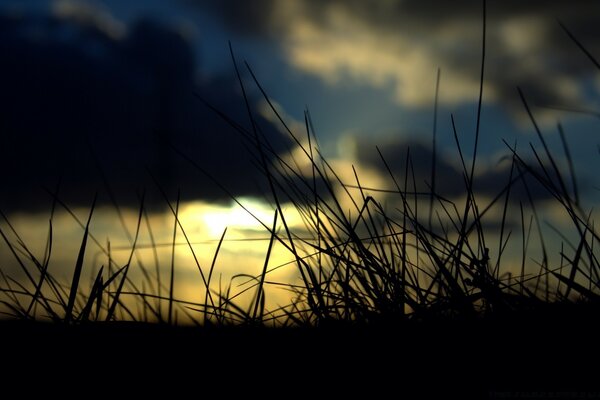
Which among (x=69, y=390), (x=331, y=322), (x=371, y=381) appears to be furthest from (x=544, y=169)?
(x=69, y=390)

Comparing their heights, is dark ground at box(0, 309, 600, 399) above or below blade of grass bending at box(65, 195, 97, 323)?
below

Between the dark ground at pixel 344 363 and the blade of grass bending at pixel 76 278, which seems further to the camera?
the blade of grass bending at pixel 76 278

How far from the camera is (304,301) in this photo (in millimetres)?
1865

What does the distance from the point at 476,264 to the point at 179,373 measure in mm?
734

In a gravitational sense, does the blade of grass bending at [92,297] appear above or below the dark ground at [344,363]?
above

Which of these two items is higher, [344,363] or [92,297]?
[92,297]

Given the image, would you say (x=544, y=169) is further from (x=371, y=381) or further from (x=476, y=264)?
(x=371, y=381)

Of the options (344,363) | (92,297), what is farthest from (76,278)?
(344,363)

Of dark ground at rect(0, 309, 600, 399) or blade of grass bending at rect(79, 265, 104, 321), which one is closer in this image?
dark ground at rect(0, 309, 600, 399)

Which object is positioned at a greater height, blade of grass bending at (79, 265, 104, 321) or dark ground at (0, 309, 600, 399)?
blade of grass bending at (79, 265, 104, 321)

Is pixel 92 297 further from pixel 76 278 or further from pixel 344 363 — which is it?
pixel 344 363

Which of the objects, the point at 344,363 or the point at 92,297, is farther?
the point at 92,297

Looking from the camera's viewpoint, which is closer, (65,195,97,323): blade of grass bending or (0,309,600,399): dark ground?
(0,309,600,399): dark ground

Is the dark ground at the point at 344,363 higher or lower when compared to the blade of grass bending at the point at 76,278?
lower
